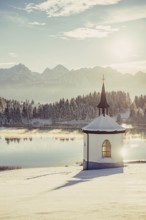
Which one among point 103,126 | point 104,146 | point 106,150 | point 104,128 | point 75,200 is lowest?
point 75,200

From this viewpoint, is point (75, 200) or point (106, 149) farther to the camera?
point (106, 149)

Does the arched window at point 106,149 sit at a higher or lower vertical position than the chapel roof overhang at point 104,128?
lower

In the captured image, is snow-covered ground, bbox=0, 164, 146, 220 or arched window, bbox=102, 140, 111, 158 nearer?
snow-covered ground, bbox=0, 164, 146, 220

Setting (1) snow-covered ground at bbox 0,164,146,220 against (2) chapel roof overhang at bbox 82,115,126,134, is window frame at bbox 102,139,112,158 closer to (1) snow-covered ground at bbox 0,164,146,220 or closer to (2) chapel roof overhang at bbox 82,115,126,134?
(2) chapel roof overhang at bbox 82,115,126,134

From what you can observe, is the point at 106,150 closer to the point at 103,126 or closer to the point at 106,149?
the point at 106,149

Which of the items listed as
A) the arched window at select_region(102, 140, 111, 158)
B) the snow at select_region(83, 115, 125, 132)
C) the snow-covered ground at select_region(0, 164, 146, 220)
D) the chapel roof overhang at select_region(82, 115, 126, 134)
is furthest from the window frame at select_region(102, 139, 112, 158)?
the snow-covered ground at select_region(0, 164, 146, 220)

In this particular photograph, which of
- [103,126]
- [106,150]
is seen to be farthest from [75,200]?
[103,126]

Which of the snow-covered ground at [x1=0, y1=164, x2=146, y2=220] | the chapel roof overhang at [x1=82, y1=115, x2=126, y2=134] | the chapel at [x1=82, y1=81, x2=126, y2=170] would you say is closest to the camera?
the snow-covered ground at [x1=0, y1=164, x2=146, y2=220]

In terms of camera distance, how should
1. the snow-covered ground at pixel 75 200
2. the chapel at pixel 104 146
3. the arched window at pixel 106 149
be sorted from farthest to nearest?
1. the arched window at pixel 106 149
2. the chapel at pixel 104 146
3. the snow-covered ground at pixel 75 200

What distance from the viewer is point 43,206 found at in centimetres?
1753

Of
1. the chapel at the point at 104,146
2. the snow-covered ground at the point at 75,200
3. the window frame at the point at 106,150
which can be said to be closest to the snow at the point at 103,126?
the chapel at the point at 104,146

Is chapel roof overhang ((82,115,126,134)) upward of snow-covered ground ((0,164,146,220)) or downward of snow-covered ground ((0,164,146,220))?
upward

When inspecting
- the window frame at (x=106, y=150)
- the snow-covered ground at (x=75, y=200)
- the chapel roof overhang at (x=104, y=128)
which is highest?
the chapel roof overhang at (x=104, y=128)

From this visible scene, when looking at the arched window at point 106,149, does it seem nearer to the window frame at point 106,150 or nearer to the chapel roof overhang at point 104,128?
the window frame at point 106,150
